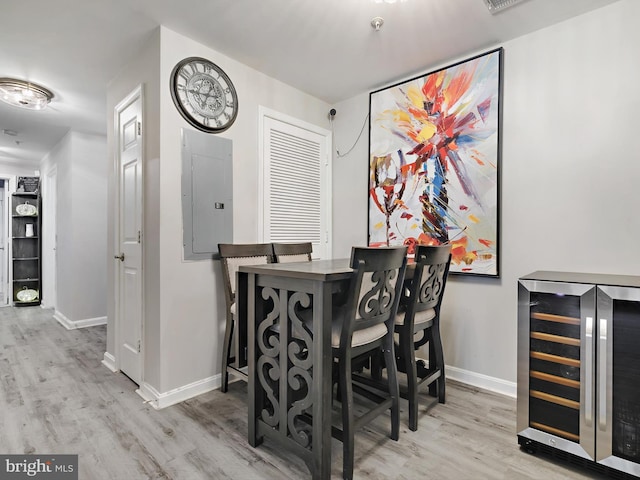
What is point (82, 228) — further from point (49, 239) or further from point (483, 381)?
point (483, 381)

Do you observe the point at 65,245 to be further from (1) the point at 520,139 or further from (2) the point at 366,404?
(1) the point at 520,139

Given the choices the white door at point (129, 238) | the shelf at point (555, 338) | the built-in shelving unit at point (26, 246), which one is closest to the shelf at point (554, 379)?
the shelf at point (555, 338)

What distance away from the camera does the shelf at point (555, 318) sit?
1.66 meters

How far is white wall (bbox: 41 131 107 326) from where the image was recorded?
433 cm

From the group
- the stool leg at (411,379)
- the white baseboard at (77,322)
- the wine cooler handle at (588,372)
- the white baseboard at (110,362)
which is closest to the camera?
the wine cooler handle at (588,372)

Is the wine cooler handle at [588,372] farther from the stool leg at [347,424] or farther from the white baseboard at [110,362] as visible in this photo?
the white baseboard at [110,362]

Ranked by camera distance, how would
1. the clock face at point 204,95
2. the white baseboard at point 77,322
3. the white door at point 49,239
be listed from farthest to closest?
the white door at point 49,239, the white baseboard at point 77,322, the clock face at point 204,95

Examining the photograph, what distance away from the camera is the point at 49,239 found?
5.50 metres

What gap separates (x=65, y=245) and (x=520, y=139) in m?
5.54

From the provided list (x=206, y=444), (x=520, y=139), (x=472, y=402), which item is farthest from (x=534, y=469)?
(x=520, y=139)

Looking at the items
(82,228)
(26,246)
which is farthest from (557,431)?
(26,246)

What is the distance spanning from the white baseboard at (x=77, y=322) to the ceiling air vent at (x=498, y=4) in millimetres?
5482

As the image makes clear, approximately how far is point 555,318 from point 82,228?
5.23 m

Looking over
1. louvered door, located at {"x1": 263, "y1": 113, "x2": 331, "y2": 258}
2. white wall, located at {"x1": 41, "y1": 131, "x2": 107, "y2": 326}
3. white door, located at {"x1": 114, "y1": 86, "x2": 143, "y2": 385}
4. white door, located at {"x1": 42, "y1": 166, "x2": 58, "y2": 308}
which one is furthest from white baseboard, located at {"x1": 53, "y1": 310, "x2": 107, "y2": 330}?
louvered door, located at {"x1": 263, "y1": 113, "x2": 331, "y2": 258}
